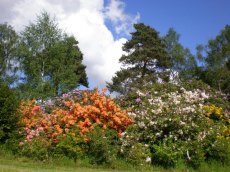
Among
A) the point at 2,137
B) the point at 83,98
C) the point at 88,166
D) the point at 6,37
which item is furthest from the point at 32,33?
the point at 88,166

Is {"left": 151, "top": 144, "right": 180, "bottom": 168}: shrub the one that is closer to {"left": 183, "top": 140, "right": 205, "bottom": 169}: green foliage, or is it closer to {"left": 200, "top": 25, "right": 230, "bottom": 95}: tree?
{"left": 183, "top": 140, "right": 205, "bottom": 169}: green foliage

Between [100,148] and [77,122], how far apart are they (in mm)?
1839

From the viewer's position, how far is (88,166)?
11797 mm

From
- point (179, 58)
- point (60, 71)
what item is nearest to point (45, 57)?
point (60, 71)

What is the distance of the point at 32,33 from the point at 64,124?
56.5 ft

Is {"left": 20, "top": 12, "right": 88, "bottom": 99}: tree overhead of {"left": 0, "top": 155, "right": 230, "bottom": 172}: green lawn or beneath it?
overhead

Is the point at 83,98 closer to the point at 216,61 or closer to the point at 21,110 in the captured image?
the point at 21,110

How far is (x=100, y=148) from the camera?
469 inches

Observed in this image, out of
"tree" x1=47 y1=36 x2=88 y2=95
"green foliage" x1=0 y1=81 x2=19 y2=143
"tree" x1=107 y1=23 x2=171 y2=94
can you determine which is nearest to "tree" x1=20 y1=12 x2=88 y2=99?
"tree" x1=47 y1=36 x2=88 y2=95

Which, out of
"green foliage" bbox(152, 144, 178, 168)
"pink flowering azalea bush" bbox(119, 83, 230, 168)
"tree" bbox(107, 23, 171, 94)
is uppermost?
"tree" bbox(107, 23, 171, 94)

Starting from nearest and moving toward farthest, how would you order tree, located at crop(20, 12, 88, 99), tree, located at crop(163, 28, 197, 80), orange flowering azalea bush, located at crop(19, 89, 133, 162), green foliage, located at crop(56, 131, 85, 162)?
green foliage, located at crop(56, 131, 85, 162), orange flowering azalea bush, located at crop(19, 89, 133, 162), tree, located at crop(20, 12, 88, 99), tree, located at crop(163, 28, 197, 80)

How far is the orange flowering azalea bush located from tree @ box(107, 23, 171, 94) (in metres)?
23.7

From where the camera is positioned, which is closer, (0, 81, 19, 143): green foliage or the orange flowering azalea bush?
the orange flowering azalea bush

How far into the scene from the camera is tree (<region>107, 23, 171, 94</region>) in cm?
3897
